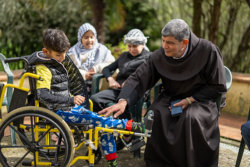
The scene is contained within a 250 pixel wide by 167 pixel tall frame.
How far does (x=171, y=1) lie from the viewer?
31.1 feet

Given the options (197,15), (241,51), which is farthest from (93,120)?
(241,51)

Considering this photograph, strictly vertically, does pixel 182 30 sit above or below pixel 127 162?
above

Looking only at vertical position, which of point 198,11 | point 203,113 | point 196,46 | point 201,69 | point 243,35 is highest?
point 198,11

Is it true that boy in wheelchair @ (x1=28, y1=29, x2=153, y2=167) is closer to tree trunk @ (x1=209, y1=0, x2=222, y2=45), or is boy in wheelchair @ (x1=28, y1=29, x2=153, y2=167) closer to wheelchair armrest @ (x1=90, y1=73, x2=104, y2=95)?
wheelchair armrest @ (x1=90, y1=73, x2=104, y2=95)

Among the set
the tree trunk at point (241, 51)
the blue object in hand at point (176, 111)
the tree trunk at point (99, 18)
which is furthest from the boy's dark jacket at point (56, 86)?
the tree trunk at point (99, 18)

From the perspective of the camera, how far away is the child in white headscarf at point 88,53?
4055mm

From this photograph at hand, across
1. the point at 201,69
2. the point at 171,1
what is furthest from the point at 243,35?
the point at 201,69

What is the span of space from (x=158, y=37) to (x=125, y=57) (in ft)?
24.4

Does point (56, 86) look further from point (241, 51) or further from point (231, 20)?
point (231, 20)

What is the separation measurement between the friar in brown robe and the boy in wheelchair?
Result: 0.20 meters

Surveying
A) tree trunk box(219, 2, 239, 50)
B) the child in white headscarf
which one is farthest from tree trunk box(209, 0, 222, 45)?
the child in white headscarf

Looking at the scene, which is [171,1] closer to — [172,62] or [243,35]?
[243,35]

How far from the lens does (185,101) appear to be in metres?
2.88

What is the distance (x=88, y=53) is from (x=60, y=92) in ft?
5.47
